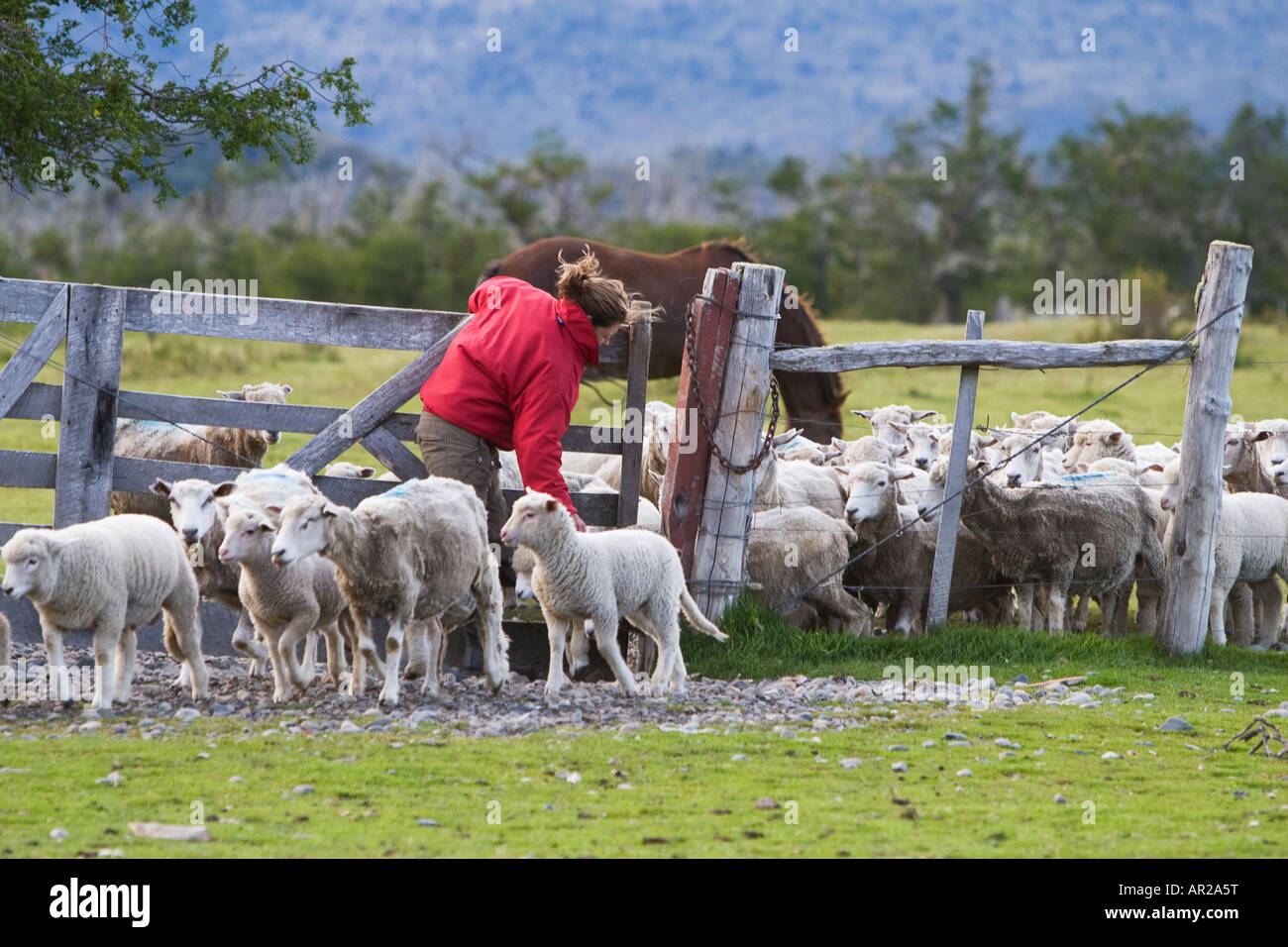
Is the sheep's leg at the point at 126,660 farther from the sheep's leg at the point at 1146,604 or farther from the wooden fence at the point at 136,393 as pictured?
the sheep's leg at the point at 1146,604

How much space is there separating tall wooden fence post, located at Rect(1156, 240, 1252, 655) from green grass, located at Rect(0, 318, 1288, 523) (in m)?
10.0

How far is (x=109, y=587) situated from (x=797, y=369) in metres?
4.57

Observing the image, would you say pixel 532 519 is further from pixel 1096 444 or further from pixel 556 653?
pixel 1096 444

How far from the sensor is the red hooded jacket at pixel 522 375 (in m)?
8.23

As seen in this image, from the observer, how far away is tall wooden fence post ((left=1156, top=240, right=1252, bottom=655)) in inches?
384

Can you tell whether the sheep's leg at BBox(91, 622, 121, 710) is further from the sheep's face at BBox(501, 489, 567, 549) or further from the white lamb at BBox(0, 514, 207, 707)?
the sheep's face at BBox(501, 489, 567, 549)

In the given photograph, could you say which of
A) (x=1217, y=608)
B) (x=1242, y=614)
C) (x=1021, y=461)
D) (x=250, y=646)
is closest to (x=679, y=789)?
(x=250, y=646)

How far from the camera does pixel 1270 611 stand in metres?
11.4

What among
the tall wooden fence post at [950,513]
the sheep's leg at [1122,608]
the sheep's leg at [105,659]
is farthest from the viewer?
the sheep's leg at [1122,608]

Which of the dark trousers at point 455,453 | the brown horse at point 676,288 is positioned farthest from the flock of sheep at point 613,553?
the brown horse at point 676,288

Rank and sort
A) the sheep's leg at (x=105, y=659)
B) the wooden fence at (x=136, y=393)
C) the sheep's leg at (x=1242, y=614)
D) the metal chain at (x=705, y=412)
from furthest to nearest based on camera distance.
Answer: the sheep's leg at (x=1242, y=614), the metal chain at (x=705, y=412), the wooden fence at (x=136, y=393), the sheep's leg at (x=105, y=659)

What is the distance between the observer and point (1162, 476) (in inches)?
476

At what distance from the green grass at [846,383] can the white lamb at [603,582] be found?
11.5 metres

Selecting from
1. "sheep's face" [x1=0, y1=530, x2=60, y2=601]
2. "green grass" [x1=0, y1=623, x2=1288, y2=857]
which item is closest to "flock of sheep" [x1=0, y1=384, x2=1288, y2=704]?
"sheep's face" [x1=0, y1=530, x2=60, y2=601]
